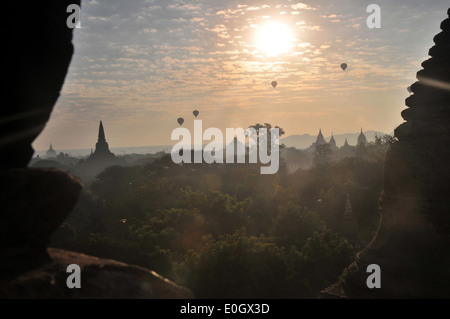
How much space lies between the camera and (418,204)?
32.9 feet

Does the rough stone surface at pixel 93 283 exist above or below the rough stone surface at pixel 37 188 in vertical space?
below

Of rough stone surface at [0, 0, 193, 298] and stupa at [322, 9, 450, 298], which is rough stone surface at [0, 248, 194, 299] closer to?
rough stone surface at [0, 0, 193, 298]

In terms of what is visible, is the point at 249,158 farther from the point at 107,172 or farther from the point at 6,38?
the point at 6,38

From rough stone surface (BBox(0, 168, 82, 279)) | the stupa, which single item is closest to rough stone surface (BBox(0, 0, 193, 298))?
rough stone surface (BBox(0, 168, 82, 279))

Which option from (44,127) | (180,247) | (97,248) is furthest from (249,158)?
(44,127)

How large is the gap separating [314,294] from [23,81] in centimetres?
1872

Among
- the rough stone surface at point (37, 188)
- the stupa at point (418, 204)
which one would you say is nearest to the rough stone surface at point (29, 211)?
the rough stone surface at point (37, 188)

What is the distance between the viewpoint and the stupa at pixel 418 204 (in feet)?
31.7

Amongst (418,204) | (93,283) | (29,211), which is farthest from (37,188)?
(418,204)

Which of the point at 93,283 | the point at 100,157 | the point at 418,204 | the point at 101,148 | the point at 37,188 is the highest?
the point at 101,148

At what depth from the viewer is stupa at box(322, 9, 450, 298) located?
9664 mm

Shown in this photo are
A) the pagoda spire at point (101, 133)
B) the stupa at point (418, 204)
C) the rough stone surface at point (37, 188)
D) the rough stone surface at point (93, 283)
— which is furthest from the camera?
the pagoda spire at point (101, 133)

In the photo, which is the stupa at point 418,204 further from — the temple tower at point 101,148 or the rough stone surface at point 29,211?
the temple tower at point 101,148

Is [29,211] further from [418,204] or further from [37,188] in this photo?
[418,204]
